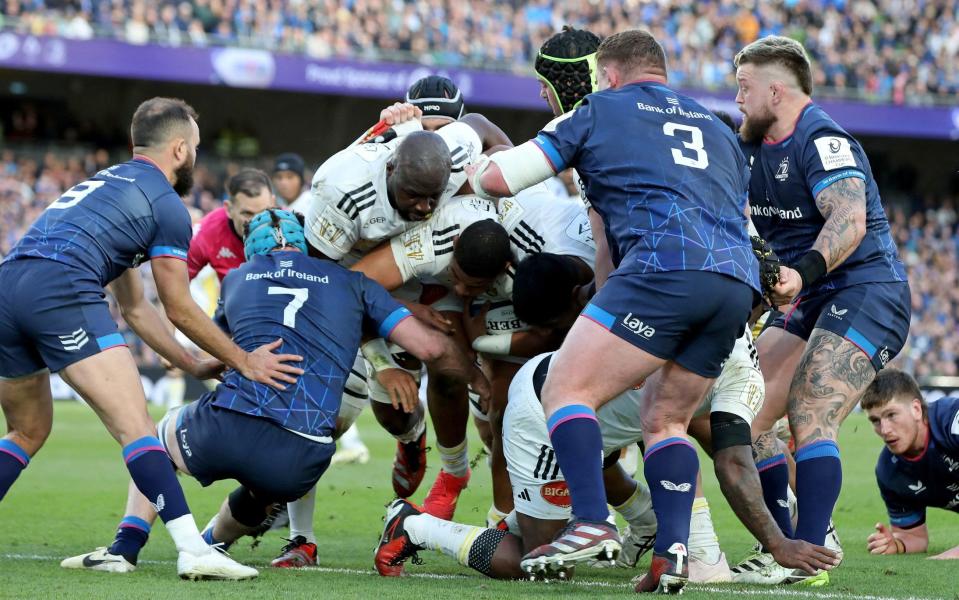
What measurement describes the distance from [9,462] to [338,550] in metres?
2.08

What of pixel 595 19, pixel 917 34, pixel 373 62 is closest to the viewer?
pixel 373 62

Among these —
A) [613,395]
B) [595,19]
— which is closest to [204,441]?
[613,395]

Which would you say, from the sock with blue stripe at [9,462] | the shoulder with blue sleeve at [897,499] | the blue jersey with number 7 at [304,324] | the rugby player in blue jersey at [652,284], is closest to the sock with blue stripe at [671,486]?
the rugby player in blue jersey at [652,284]

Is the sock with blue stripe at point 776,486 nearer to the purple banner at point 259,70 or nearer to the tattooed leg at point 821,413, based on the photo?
the tattooed leg at point 821,413

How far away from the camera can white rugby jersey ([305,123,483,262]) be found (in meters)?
6.46

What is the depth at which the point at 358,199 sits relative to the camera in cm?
646

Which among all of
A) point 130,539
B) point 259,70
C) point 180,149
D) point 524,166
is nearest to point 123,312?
point 180,149

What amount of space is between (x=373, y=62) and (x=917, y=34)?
50.2ft

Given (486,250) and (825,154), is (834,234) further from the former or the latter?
(486,250)

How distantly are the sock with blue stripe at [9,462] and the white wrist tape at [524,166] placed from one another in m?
2.81

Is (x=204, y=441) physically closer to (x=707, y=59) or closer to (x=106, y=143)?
(x=106, y=143)

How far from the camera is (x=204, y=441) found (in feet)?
19.5

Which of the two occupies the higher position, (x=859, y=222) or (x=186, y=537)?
(x=859, y=222)

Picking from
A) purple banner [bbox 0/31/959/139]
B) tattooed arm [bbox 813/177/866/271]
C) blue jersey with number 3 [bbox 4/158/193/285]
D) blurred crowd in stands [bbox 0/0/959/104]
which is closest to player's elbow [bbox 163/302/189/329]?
blue jersey with number 3 [bbox 4/158/193/285]
